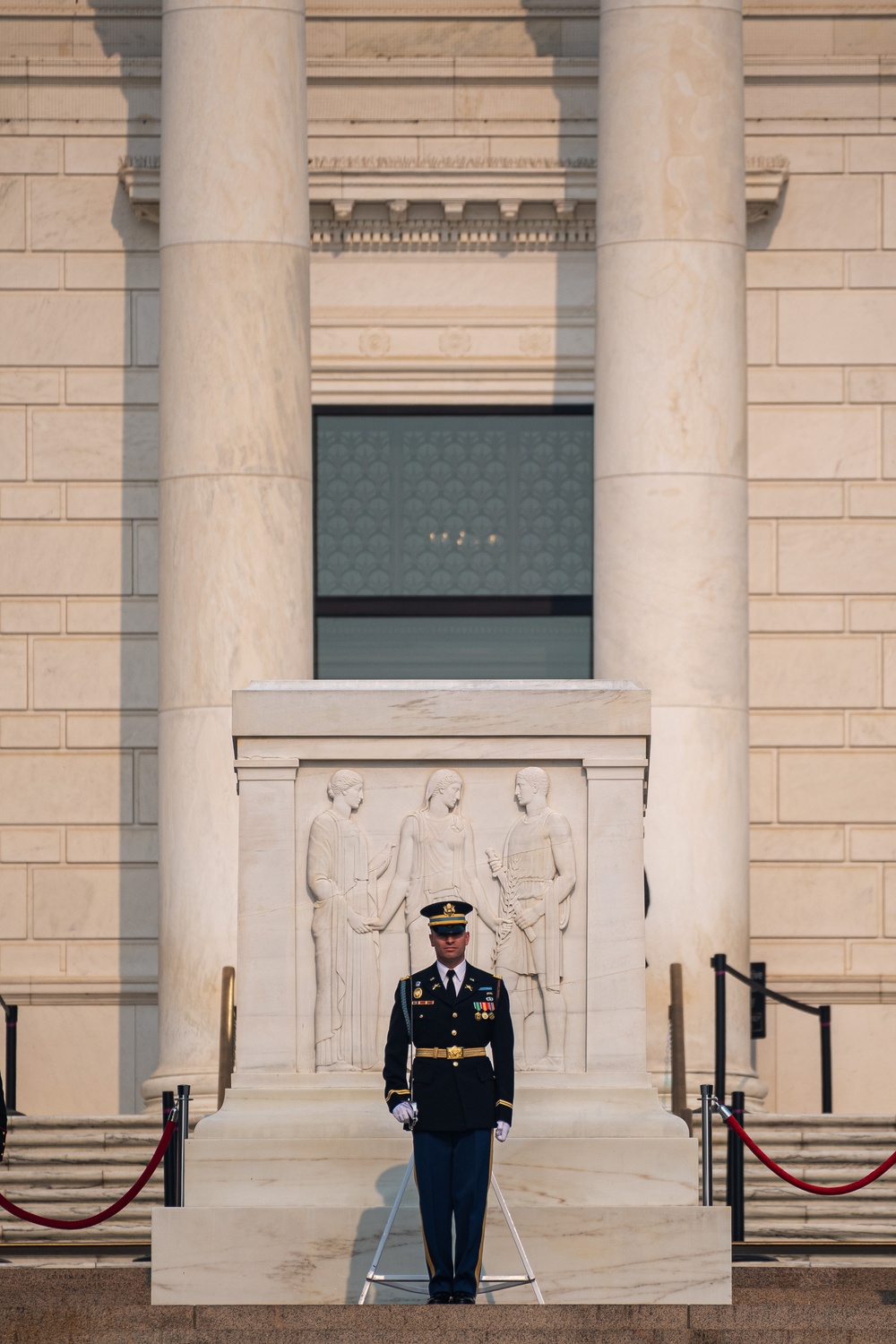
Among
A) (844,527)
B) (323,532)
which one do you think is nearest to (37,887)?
(323,532)

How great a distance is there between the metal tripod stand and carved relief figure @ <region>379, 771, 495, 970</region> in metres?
1.53

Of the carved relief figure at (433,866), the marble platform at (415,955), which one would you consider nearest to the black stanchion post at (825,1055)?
the marble platform at (415,955)

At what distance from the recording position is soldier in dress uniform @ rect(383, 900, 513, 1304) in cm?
1290

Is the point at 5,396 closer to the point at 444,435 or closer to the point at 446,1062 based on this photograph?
the point at 444,435

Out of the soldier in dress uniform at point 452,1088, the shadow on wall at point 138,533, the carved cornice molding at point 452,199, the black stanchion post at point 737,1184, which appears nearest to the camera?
the soldier in dress uniform at point 452,1088

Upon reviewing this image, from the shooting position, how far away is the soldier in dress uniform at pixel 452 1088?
12.9 metres

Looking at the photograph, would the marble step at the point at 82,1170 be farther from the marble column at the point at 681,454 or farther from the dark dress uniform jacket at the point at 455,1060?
the dark dress uniform jacket at the point at 455,1060

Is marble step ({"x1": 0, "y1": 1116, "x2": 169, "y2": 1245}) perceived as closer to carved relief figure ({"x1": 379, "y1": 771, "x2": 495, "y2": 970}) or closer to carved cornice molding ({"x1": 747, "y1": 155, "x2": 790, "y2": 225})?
carved relief figure ({"x1": 379, "y1": 771, "x2": 495, "y2": 970})

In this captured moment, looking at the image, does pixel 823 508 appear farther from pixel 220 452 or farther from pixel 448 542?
pixel 220 452

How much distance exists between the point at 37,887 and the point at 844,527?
810 cm

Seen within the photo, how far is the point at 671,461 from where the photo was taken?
2116 cm

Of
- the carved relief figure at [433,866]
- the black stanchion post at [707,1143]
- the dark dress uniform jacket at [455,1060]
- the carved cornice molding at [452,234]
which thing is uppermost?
the carved cornice molding at [452,234]

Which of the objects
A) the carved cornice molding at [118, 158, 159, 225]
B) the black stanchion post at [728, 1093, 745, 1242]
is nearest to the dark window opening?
the carved cornice molding at [118, 158, 159, 225]

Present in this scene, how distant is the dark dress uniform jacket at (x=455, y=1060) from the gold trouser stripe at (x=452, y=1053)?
0.07 ft
